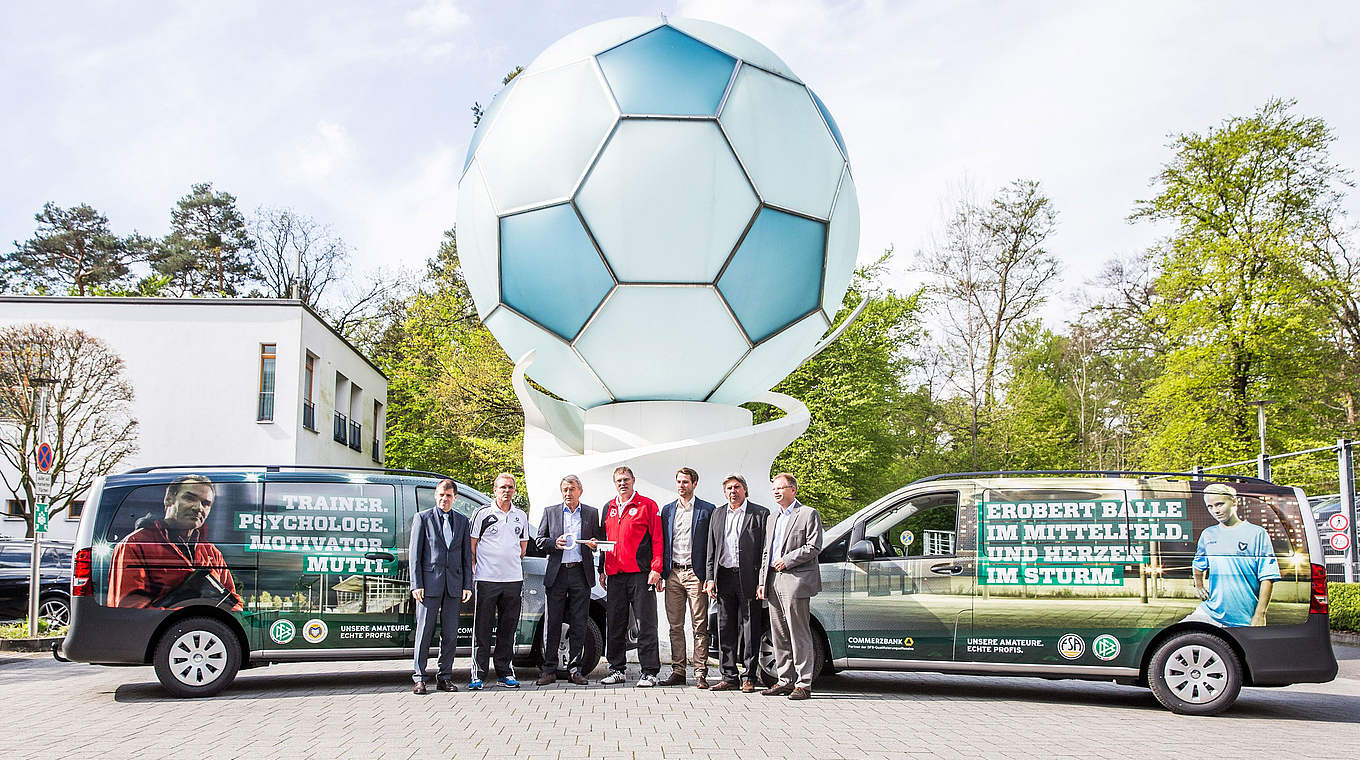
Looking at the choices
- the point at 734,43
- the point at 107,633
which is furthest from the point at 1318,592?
the point at 107,633

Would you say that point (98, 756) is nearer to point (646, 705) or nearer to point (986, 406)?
point (646, 705)

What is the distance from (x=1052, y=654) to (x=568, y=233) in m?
5.68

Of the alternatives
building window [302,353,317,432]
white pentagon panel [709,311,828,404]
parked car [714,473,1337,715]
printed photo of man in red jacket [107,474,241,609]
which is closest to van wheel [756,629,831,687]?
parked car [714,473,1337,715]

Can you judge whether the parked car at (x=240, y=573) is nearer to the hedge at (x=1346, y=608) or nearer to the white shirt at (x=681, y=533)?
the white shirt at (x=681, y=533)

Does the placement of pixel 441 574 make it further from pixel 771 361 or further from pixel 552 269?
pixel 771 361

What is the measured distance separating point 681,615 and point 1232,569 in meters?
3.97

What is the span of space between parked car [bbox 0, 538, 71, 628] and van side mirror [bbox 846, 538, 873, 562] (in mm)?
10855

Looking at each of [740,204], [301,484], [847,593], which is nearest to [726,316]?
[740,204]

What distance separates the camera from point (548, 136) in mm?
9812

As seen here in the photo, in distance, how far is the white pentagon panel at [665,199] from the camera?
9.62 meters

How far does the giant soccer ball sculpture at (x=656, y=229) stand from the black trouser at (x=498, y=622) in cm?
303

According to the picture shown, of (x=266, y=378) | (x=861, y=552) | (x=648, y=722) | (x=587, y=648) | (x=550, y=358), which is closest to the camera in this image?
(x=648, y=722)

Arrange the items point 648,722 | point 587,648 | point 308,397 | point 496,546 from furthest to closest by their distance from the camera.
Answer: point 308,397 < point 587,648 < point 496,546 < point 648,722

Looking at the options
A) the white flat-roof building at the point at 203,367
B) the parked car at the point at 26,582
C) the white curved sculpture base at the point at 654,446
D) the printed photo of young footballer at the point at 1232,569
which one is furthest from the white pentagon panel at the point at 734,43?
the white flat-roof building at the point at 203,367
